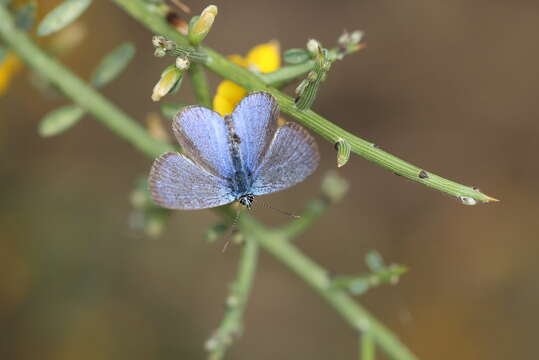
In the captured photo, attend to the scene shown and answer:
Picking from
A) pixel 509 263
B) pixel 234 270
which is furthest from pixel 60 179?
pixel 509 263

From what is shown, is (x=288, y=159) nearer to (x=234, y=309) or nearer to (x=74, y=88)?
(x=234, y=309)

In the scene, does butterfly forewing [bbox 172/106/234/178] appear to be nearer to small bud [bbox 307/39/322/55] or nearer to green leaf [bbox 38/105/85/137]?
small bud [bbox 307/39/322/55]

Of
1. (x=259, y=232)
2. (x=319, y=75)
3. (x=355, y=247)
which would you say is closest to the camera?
(x=319, y=75)

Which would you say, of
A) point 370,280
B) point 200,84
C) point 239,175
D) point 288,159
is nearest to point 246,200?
point 239,175

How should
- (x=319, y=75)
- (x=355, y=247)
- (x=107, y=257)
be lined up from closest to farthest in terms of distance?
(x=319, y=75)
(x=107, y=257)
(x=355, y=247)

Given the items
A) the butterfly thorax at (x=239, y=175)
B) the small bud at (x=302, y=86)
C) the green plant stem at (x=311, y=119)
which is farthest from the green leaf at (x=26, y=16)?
the small bud at (x=302, y=86)

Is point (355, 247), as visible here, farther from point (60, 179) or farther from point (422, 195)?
point (60, 179)
